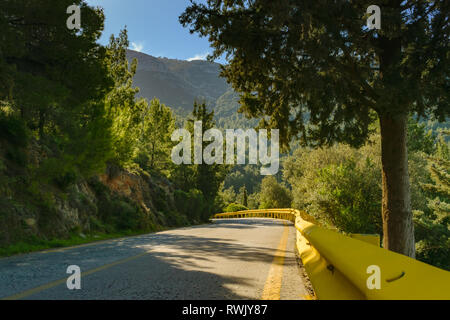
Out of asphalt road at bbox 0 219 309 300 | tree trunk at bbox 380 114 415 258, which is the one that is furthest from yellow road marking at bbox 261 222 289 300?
tree trunk at bbox 380 114 415 258

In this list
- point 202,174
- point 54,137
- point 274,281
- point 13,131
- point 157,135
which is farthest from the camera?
point 157,135

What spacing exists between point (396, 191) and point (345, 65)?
10.4 feet

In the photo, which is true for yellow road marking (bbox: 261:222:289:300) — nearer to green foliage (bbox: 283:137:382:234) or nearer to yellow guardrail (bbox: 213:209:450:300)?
yellow guardrail (bbox: 213:209:450:300)

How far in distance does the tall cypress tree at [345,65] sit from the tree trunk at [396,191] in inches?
0.9

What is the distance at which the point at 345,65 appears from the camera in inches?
329

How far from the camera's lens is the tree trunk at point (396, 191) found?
8.29 meters

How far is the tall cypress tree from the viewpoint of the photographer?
7078 millimetres

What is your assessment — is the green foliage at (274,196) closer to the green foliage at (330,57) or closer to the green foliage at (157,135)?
the green foliage at (157,135)

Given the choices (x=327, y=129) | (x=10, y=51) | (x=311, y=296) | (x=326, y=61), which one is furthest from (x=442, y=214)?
(x=10, y=51)

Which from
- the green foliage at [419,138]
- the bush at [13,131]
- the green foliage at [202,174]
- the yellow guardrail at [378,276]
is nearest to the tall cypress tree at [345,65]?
the yellow guardrail at [378,276]

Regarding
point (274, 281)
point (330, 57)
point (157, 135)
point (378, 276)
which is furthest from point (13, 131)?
point (157, 135)

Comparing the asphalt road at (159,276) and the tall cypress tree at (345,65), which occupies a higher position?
the tall cypress tree at (345,65)

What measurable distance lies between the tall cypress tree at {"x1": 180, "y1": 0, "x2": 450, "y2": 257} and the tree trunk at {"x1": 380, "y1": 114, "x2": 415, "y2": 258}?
0.02 meters

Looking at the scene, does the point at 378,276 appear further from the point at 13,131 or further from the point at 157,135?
the point at 157,135
